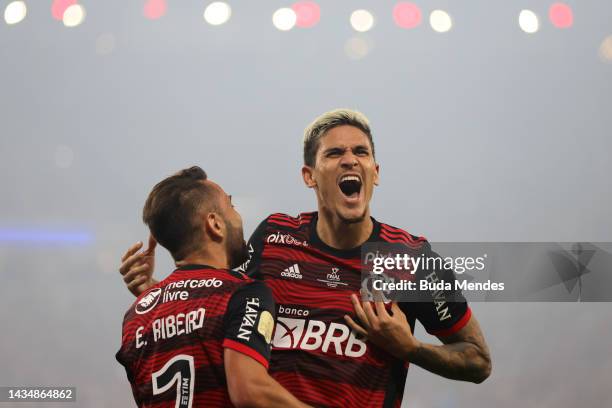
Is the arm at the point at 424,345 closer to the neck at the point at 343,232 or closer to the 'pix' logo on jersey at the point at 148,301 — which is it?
the neck at the point at 343,232

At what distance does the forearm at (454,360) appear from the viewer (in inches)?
126

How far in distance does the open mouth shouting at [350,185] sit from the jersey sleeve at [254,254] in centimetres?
48

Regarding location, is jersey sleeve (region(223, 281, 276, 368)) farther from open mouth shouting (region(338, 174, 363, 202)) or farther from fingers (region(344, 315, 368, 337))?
open mouth shouting (region(338, 174, 363, 202))

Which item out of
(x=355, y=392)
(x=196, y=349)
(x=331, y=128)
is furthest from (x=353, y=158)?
(x=196, y=349)

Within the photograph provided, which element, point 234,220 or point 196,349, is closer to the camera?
point 196,349

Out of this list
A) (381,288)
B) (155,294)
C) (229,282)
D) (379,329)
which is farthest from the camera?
(381,288)

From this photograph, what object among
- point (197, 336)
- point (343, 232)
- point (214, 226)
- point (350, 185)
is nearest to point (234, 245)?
point (214, 226)

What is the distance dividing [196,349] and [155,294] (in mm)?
374

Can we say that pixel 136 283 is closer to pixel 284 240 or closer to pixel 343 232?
pixel 284 240

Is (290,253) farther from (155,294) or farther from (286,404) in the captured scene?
(286,404)

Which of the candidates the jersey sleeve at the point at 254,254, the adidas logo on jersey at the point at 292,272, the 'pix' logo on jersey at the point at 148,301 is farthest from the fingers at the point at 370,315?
the 'pix' logo on jersey at the point at 148,301

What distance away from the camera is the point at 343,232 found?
3598mm

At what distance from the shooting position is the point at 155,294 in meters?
2.67

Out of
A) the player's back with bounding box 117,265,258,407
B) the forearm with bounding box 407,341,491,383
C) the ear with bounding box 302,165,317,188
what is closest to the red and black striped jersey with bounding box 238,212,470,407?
the forearm with bounding box 407,341,491,383
